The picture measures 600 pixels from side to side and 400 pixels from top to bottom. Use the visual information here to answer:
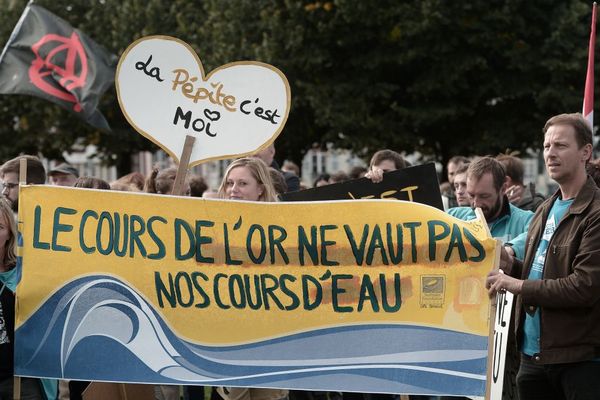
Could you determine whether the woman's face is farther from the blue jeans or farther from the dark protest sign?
the blue jeans

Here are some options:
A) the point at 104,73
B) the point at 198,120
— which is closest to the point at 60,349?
the point at 198,120

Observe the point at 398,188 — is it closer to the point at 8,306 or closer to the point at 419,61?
the point at 8,306

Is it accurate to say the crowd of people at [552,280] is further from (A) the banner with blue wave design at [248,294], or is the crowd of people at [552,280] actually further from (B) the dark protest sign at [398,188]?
(B) the dark protest sign at [398,188]

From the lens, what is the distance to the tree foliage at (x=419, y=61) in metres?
22.3

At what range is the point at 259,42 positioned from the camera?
2470 cm

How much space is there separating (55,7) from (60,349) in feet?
90.0

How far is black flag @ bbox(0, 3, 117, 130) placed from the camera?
454 inches

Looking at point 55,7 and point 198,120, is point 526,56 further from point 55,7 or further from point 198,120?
point 198,120

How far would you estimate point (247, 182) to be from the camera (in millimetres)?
5512

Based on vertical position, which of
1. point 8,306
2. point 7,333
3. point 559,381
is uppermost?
point 8,306

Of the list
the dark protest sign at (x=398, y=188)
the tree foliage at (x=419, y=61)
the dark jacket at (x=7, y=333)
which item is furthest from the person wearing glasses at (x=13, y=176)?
the tree foliage at (x=419, y=61)

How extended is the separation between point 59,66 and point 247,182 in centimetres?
687

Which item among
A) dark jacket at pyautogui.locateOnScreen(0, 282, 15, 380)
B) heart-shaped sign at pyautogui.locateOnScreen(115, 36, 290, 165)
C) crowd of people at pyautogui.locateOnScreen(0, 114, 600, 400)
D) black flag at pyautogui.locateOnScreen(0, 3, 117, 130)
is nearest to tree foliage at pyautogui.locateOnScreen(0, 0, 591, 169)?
black flag at pyautogui.locateOnScreen(0, 3, 117, 130)

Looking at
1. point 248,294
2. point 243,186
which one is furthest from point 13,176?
point 248,294
